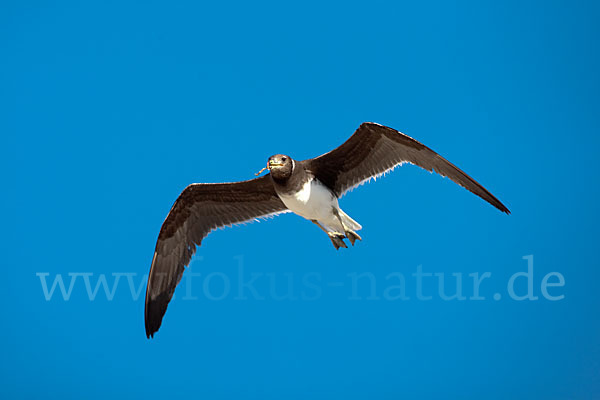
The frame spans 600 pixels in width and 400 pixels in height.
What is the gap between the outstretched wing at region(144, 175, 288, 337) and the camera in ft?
34.7

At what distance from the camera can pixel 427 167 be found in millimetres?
9430

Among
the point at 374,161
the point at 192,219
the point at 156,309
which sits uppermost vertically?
the point at 374,161

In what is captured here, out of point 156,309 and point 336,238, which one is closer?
point 336,238

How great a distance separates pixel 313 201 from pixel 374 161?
1010mm

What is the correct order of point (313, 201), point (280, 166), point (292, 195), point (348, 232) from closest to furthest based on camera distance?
point (280, 166), point (292, 195), point (313, 201), point (348, 232)

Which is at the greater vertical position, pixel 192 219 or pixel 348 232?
pixel 192 219

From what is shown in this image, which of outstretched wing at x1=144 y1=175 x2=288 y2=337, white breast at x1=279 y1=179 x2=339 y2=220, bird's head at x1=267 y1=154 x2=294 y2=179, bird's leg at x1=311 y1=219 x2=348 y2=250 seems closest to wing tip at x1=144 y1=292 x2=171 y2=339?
outstretched wing at x1=144 y1=175 x2=288 y2=337

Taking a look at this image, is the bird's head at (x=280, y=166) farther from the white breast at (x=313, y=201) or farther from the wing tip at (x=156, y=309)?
the wing tip at (x=156, y=309)

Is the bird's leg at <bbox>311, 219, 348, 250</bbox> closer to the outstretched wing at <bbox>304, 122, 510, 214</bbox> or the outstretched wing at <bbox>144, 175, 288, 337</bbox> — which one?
the outstretched wing at <bbox>304, 122, 510, 214</bbox>

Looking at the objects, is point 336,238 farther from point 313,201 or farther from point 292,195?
point 292,195

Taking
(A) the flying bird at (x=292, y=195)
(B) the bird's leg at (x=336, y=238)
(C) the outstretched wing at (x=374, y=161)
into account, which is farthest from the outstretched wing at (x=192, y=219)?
(C) the outstretched wing at (x=374, y=161)

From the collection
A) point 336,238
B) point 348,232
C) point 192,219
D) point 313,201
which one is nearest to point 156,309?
point 192,219

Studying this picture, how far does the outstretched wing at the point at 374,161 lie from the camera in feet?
30.5

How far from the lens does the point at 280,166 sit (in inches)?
368
